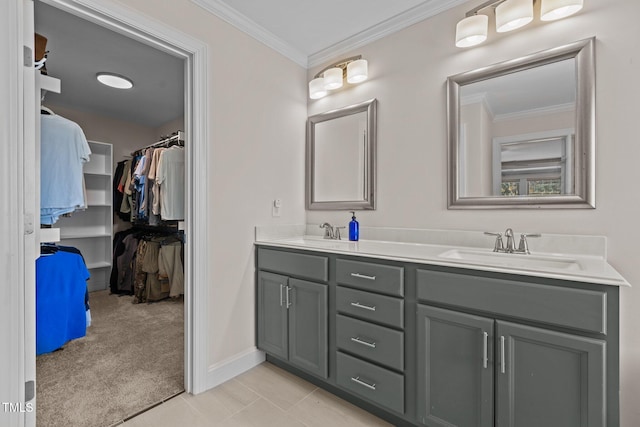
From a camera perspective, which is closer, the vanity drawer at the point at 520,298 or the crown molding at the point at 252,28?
the vanity drawer at the point at 520,298

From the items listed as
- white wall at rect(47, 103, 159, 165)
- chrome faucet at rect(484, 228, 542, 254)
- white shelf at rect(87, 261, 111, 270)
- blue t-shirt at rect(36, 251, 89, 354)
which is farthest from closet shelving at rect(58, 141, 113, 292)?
chrome faucet at rect(484, 228, 542, 254)

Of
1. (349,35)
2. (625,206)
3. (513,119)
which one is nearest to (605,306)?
(625,206)

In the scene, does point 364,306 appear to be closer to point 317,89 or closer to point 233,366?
point 233,366

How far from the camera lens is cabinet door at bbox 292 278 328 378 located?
177 cm

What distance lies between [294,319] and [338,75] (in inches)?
72.1

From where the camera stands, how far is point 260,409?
168 centimetres

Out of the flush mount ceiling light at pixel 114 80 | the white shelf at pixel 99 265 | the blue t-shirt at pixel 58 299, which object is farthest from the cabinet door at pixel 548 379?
the white shelf at pixel 99 265

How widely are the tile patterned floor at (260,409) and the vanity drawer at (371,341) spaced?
35 cm

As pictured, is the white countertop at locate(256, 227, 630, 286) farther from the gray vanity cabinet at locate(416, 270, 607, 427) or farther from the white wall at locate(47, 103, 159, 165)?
the white wall at locate(47, 103, 159, 165)

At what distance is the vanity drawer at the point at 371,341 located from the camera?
57.9 inches

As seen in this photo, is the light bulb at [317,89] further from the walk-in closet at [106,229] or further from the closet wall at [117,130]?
the closet wall at [117,130]

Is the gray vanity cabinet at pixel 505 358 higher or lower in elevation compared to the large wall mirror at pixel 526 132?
lower

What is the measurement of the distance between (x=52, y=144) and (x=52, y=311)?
52.6 inches

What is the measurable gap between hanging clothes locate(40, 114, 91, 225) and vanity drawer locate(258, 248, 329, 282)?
117 centimetres
